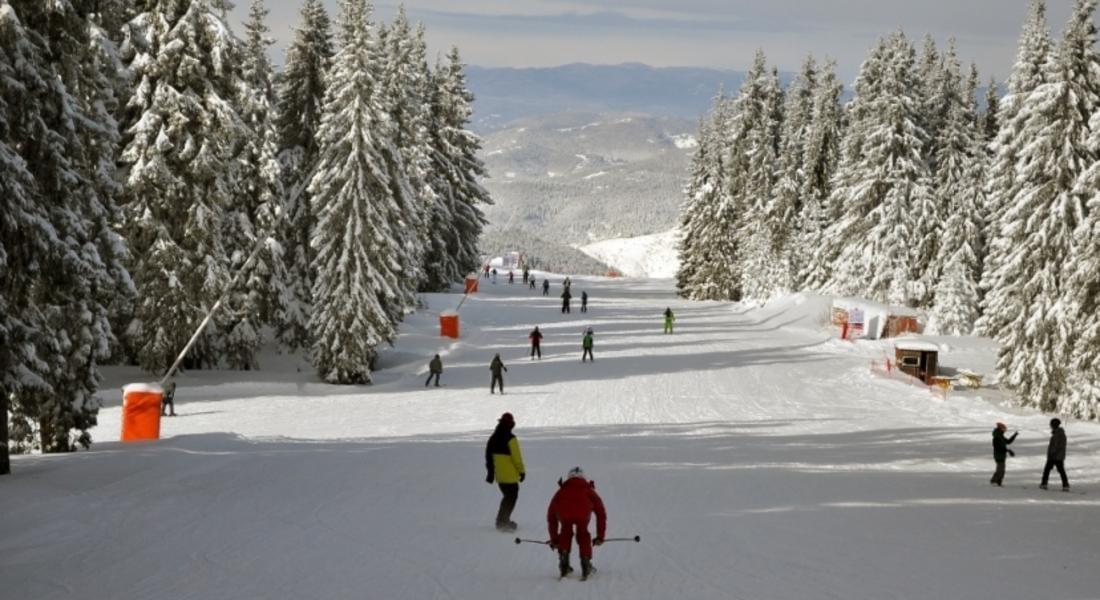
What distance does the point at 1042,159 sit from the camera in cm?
3519

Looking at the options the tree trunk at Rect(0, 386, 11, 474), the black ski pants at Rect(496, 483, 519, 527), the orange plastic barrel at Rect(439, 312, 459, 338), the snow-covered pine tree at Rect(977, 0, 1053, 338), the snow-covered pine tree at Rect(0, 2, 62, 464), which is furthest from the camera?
the orange plastic barrel at Rect(439, 312, 459, 338)

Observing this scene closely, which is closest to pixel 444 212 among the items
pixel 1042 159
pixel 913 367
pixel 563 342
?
pixel 563 342

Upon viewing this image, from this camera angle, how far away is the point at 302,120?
40875 millimetres

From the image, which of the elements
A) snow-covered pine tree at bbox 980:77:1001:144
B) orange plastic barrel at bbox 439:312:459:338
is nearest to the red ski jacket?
orange plastic barrel at bbox 439:312:459:338

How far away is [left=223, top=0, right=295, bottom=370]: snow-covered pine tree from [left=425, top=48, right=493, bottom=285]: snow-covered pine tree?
2529 centimetres

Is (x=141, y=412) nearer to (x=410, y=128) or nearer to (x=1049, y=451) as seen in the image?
(x=1049, y=451)

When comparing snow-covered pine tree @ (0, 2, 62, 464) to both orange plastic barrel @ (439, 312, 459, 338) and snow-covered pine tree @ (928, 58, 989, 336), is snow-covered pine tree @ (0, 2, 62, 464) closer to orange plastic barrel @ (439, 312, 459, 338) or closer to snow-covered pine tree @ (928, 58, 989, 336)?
orange plastic barrel @ (439, 312, 459, 338)

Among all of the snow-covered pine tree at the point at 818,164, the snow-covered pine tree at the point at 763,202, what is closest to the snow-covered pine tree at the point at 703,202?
the snow-covered pine tree at the point at 763,202

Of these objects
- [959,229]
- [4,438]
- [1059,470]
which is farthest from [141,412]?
[959,229]

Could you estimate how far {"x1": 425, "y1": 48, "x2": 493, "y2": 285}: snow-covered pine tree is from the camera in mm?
64750

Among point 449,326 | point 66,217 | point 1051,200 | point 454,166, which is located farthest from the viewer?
point 454,166

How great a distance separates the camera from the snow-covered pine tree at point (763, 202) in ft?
232

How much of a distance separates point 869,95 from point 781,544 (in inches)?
2199

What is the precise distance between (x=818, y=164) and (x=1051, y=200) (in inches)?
1426
